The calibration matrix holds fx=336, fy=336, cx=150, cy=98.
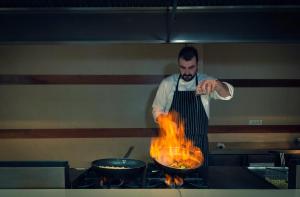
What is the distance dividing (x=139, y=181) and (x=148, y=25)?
1.05m

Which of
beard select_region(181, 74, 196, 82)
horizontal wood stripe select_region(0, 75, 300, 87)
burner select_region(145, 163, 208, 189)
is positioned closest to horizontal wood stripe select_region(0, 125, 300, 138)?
horizontal wood stripe select_region(0, 75, 300, 87)

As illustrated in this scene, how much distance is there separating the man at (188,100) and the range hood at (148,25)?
433 mm

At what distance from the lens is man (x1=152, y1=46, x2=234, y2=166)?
8.97 feet

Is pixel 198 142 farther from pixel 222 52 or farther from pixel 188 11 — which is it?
pixel 222 52

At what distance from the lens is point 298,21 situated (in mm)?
2281

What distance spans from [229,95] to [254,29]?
0.50 meters

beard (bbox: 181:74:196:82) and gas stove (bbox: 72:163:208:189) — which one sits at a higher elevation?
beard (bbox: 181:74:196:82)

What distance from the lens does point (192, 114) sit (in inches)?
113

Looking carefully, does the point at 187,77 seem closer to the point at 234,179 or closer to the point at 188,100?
the point at 188,100

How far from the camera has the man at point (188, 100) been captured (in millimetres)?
2734

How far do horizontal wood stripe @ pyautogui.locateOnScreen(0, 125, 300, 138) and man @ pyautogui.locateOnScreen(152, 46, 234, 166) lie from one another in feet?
3.07

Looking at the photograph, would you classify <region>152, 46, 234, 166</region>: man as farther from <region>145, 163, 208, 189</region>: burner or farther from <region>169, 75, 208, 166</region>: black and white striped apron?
<region>145, 163, 208, 189</region>: burner

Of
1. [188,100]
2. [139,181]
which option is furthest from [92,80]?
[139,181]

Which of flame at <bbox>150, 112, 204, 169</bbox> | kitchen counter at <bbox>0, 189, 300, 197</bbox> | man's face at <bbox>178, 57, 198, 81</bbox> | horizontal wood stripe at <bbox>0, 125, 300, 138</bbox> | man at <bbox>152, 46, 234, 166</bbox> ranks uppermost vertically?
man's face at <bbox>178, 57, 198, 81</bbox>
